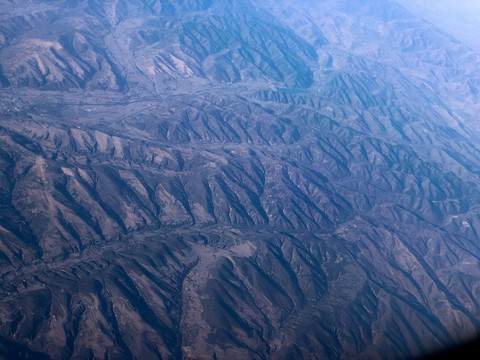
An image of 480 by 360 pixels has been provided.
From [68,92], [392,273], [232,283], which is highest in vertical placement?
[392,273]

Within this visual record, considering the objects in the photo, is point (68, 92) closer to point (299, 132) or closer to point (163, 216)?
point (163, 216)

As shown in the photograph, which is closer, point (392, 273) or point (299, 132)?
point (392, 273)

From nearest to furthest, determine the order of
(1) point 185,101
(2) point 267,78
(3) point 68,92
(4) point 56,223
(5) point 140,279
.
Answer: (5) point 140,279
(4) point 56,223
(3) point 68,92
(1) point 185,101
(2) point 267,78

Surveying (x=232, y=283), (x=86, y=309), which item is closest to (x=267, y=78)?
(x=232, y=283)

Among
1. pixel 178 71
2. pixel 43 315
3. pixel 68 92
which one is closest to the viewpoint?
pixel 43 315

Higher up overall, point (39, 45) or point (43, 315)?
point (43, 315)

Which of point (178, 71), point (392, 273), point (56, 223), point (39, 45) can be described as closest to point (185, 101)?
point (178, 71)
